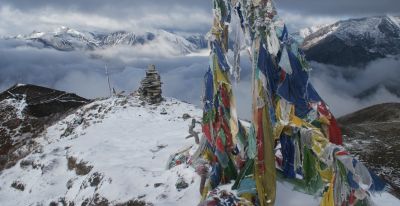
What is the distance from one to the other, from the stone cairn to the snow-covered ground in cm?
90

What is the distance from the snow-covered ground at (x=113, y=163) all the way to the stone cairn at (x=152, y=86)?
35.5 inches

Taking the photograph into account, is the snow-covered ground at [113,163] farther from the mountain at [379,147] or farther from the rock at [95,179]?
the mountain at [379,147]

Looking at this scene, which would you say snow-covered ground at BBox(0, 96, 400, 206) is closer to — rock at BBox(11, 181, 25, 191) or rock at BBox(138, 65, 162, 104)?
rock at BBox(11, 181, 25, 191)

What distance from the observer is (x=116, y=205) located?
1827cm

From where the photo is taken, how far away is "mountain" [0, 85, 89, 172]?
122ft

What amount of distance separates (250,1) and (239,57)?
7.00 ft

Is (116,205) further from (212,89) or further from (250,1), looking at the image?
(250,1)

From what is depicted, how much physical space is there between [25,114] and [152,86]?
708 inches

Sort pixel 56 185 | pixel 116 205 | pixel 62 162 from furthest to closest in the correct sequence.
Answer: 1. pixel 62 162
2. pixel 56 185
3. pixel 116 205

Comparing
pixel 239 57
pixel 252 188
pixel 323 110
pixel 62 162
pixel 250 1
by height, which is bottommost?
pixel 62 162

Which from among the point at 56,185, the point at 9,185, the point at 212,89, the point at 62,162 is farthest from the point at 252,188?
the point at 9,185

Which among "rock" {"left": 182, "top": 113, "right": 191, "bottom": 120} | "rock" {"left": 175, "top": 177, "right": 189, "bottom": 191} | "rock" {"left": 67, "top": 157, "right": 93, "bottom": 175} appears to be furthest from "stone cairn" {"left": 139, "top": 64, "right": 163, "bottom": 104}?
"rock" {"left": 175, "top": 177, "right": 189, "bottom": 191}

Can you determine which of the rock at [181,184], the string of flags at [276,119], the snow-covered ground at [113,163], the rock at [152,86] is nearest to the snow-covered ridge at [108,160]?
the snow-covered ground at [113,163]

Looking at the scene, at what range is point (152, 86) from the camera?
38.2 metres
